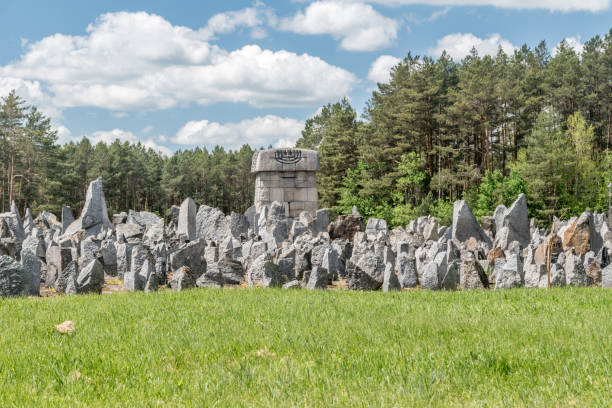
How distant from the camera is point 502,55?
122 ft

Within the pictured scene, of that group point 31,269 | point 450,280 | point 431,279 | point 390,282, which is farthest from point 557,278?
point 31,269

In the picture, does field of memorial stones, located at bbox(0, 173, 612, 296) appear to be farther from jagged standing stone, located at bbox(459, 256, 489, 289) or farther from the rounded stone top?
the rounded stone top

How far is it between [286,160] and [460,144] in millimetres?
20198

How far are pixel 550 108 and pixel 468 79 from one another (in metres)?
4.52

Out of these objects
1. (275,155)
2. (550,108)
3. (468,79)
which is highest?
(468,79)

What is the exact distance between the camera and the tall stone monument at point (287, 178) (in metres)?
16.8

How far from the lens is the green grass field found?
2.93 meters

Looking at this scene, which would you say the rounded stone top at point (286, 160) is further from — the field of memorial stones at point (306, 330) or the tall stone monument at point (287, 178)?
the field of memorial stones at point (306, 330)

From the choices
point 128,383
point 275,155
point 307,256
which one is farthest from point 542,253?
point 275,155

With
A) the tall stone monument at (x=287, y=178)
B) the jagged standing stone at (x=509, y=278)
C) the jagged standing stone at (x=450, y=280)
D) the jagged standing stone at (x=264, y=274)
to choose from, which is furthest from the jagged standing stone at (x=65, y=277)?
the tall stone monument at (x=287, y=178)

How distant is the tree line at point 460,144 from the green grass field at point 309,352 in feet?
68.6

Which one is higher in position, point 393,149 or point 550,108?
point 550,108

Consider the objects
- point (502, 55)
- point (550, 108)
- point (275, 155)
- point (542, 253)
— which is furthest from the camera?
point (502, 55)

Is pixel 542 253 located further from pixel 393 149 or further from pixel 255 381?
pixel 393 149
